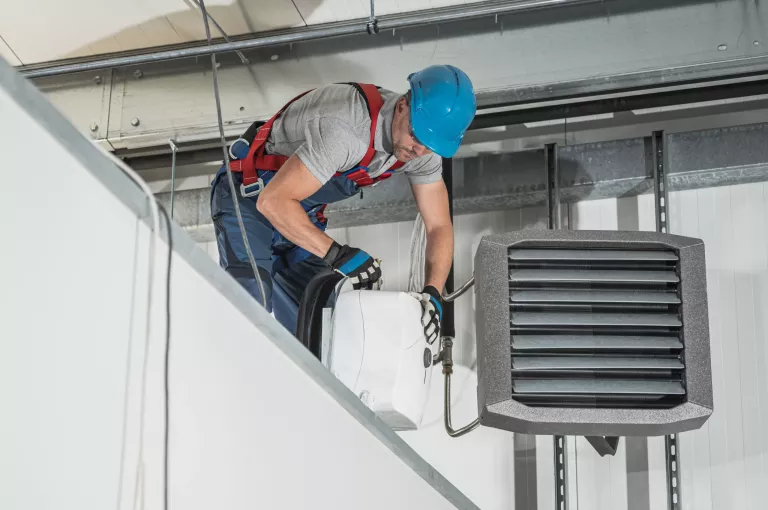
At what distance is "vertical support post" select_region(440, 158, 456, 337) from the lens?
2.26 metres

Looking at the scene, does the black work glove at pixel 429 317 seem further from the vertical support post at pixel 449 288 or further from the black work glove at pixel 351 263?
the vertical support post at pixel 449 288

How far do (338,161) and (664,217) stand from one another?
1.04 metres

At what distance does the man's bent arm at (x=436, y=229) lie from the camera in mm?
2168

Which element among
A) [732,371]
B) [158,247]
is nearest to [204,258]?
[158,247]

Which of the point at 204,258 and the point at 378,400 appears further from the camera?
the point at 378,400

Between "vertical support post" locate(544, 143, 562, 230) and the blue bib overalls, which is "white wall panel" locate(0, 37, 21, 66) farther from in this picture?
"vertical support post" locate(544, 143, 562, 230)

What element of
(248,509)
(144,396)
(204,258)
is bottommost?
(248,509)

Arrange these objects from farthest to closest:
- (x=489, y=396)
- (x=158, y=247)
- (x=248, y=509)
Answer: (x=489, y=396), (x=248, y=509), (x=158, y=247)

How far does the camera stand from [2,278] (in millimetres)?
589

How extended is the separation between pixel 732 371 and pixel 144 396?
205cm

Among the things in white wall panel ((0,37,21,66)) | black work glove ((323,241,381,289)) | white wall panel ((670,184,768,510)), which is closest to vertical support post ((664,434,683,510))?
white wall panel ((670,184,768,510))

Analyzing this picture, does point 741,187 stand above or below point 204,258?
above

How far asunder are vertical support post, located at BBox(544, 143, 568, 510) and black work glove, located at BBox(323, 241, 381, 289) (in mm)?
753

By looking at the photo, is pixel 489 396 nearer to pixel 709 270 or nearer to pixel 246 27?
pixel 709 270
